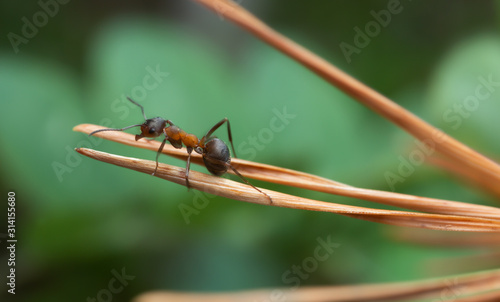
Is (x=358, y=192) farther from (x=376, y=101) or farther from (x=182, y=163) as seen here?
(x=182, y=163)

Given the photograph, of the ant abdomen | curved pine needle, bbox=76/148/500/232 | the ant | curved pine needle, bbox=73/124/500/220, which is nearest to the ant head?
the ant

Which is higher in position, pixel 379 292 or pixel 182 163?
pixel 182 163

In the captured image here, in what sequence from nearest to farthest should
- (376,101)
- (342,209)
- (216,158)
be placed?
(342,209) < (376,101) < (216,158)

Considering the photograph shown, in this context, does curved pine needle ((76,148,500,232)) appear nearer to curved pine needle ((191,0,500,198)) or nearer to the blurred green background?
curved pine needle ((191,0,500,198))

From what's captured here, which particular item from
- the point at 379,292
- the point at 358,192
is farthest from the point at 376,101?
the point at 379,292

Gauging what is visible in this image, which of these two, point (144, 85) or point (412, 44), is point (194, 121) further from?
point (412, 44)

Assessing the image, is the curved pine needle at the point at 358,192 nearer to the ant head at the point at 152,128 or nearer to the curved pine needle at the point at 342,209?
the curved pine needle at the point at 342,209
